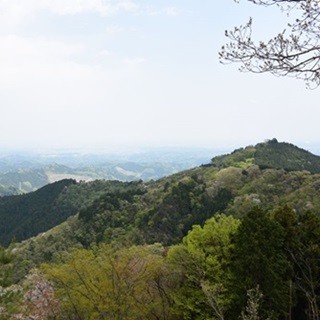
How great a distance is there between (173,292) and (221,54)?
24.0 metres

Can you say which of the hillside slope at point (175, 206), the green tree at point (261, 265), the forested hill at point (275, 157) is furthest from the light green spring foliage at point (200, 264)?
the forested hill at point (275, 157)

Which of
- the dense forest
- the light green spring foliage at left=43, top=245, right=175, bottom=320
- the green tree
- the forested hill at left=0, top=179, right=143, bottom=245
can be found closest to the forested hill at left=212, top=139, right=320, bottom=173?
the forested hill at left=0, top=179, right=143, bottom=245

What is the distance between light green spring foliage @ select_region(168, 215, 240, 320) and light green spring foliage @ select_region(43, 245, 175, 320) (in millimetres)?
1621

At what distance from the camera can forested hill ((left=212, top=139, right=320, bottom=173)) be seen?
381ft

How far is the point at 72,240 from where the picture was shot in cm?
8350

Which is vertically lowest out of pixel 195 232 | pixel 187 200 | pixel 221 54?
pixel 187 200

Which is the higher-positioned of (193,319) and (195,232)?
(195,232)

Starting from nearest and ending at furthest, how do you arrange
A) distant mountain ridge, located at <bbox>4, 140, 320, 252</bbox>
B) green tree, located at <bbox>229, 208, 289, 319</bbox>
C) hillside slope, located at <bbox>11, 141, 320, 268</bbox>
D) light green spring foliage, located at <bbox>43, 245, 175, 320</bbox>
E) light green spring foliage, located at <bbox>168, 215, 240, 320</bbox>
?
light green spring foliage, located at <bbox>43, 245, 175, 320</bbox>
green tree, located at <bbox>229, 208, 289, 319</bbox>
light green spring foliage, located at <bbox>168, 215, 240, 320</bbox>
distant mountain ridge, located at <bbox>4, 140, 320, 252</bbox>
hillside slope, located at <bbox>11, 141, 320, 268</bbox>

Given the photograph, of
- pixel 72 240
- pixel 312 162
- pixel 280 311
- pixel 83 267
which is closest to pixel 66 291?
pixel 83 267

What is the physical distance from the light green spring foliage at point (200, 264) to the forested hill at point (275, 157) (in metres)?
83.7

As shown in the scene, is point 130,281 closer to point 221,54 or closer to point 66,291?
point 66,291

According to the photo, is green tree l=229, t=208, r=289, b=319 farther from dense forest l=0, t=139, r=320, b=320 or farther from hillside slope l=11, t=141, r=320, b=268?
hillside slope l=11, t=141, r=320, b=268

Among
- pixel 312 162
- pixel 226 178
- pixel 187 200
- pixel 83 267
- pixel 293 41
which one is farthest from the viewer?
pixel 312 162

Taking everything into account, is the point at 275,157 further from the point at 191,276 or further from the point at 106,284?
the point at 106,284
